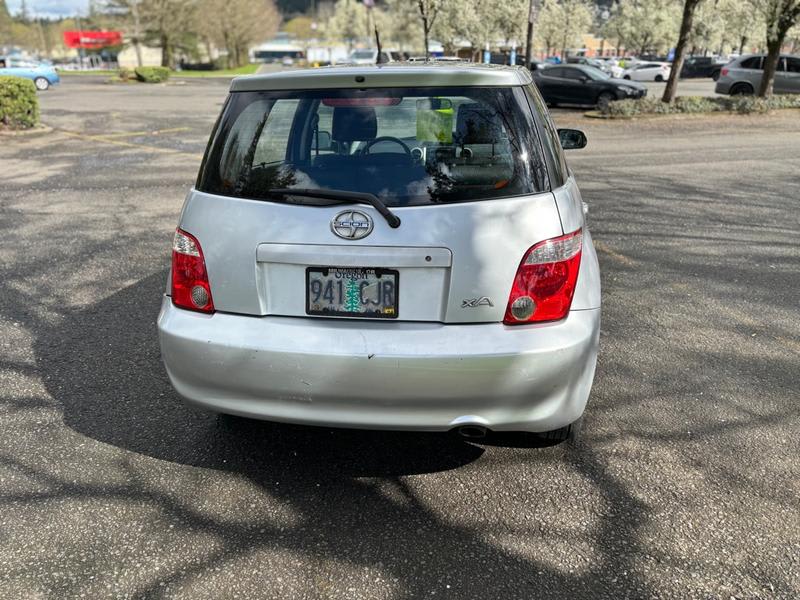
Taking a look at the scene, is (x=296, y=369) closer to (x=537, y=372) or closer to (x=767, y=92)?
(x=537, y=372)

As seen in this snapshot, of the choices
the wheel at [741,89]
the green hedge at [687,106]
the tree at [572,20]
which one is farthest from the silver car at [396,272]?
the tree at [572,20]

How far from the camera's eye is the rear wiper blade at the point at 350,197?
8.27 feet

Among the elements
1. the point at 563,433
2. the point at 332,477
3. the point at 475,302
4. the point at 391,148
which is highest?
the point at 391,148

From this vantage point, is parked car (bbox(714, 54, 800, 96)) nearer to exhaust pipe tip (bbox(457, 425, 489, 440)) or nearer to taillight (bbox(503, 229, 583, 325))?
taillight (bbox(503, 229, 583, 325))

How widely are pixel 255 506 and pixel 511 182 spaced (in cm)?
170

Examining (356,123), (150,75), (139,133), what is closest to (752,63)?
(139,133)

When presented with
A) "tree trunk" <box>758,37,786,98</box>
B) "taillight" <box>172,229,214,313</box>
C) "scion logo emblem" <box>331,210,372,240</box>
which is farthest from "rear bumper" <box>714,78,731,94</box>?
"taillight" <box>172,229,214,313</box>

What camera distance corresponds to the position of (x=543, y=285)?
2.59 metres

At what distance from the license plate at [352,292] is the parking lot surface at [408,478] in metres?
0.85

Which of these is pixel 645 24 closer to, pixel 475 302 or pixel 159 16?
pixel 159 16

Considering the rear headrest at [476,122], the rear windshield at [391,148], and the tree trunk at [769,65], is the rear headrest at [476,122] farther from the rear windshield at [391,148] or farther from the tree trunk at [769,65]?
the tree trunk at [769,65]

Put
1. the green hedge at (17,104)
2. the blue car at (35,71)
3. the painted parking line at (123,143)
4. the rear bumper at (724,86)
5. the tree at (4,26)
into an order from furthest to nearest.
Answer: the tree at (4,26), the blue car at (35,71), the rear bumper at (724,86), the green hedge at (17,104), the painted parking line at (123,143)


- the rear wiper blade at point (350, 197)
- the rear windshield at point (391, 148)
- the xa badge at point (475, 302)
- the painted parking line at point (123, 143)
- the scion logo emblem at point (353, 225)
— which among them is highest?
the rear windshield at point (391, 148)

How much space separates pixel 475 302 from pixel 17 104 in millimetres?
16075
